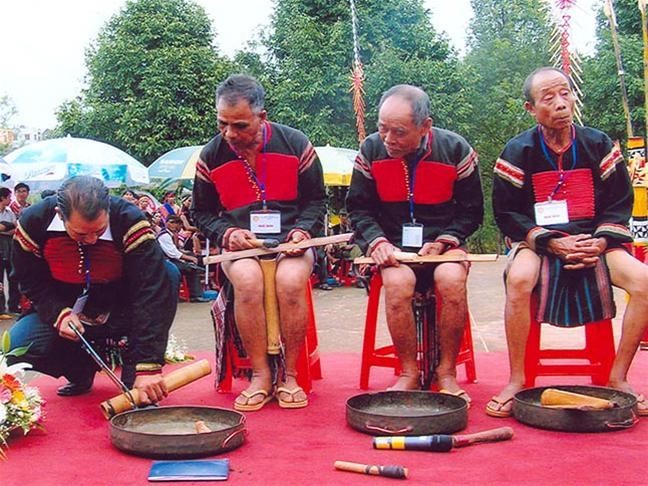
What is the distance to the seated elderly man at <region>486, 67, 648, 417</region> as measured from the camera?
3.56m

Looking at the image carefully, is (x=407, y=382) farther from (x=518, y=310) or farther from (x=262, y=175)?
(x=262, y=175)

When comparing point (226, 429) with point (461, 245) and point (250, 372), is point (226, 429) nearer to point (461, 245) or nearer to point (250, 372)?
point (250, 372)

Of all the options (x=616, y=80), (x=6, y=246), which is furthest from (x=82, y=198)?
(x=616, y=80)

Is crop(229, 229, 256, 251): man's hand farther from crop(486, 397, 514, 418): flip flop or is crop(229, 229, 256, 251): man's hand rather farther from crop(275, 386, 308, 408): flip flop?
crop(486, 397, 514, 418): flip flop

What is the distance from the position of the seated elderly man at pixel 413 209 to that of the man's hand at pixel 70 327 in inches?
51.9

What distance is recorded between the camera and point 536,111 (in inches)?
148

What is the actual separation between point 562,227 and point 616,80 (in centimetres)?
1584

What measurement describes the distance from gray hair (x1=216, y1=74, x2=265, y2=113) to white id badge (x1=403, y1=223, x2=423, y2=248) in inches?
35.1

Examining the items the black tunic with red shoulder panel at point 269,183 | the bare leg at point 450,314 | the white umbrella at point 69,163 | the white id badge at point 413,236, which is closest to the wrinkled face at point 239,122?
the black tunic with red shoulder panel at point 269,183

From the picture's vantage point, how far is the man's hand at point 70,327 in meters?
3.59

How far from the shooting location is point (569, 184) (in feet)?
12.4

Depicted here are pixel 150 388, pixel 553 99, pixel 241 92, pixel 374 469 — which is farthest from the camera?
pixel 241 92

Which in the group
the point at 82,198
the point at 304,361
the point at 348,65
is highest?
the point at 348,65

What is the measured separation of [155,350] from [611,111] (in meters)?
17.4
